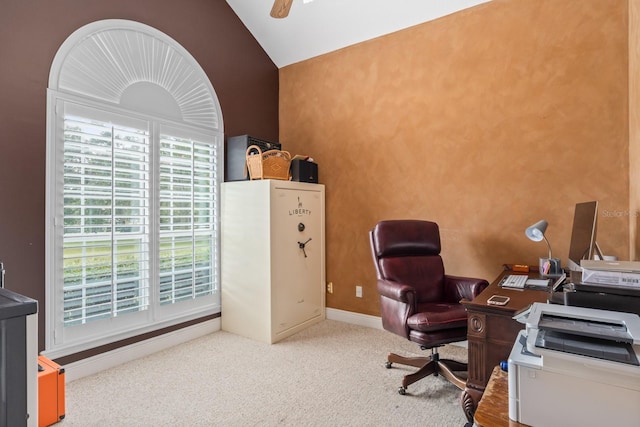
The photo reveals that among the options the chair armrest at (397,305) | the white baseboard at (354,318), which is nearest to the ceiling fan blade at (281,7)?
the chair armrest at (397,305)

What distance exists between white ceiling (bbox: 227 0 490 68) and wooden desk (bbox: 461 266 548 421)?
8.66 ft

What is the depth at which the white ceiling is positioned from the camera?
3.19 m

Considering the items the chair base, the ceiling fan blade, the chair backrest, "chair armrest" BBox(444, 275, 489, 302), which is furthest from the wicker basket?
the chair base

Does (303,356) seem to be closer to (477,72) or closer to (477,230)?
(477,230)

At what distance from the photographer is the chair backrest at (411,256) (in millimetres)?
2793

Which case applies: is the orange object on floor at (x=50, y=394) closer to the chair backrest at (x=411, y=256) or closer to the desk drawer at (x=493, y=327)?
the chair backrest at (x=411, y=256)

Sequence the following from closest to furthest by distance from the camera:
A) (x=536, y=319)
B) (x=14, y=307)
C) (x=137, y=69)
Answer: (x=14, y=307), (x=536, y=319), (x=137, y=69)

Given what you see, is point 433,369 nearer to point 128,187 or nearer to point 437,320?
point 437,320

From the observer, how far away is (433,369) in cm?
244

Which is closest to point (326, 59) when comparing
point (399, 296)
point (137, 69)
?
point (137, 69)

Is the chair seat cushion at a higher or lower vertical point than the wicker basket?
lower

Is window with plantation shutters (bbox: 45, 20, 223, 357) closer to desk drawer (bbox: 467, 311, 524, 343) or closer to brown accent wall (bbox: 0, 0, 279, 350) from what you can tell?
brown accent wall (bbox: 0, 0, 279, 350)

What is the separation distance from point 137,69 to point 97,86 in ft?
1.21

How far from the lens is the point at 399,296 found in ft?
7.76
